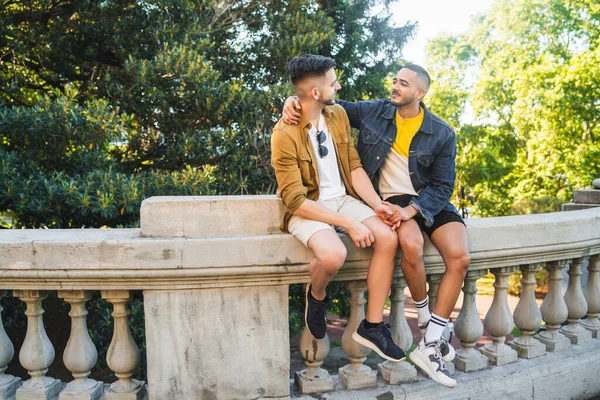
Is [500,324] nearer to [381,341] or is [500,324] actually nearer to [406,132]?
[381,341]

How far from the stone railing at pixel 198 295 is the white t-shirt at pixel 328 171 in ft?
1.11

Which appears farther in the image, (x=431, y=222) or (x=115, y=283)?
(x=431, y=222)

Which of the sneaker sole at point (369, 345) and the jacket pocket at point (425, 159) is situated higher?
the jacket pocket at point (425, 159)

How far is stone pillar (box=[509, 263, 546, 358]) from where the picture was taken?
308 centimetres

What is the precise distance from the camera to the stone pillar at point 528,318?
308 cm

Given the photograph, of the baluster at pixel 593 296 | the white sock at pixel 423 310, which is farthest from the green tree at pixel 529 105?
the white sock at pixel 423 310

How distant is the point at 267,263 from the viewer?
2.46m

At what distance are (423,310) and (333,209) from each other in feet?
2.46

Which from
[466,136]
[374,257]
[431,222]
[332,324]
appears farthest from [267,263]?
[466,136]

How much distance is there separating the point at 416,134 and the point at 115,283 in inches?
73.1

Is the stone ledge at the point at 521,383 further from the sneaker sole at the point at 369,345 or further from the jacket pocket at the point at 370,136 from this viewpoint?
the jacket pocket at the point at 370,136

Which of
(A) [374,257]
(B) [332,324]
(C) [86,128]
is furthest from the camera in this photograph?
(B) [332,324]

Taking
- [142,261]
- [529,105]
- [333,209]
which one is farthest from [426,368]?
[529,105]

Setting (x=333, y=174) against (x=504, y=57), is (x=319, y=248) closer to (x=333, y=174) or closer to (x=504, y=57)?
(x=333, y=174)
